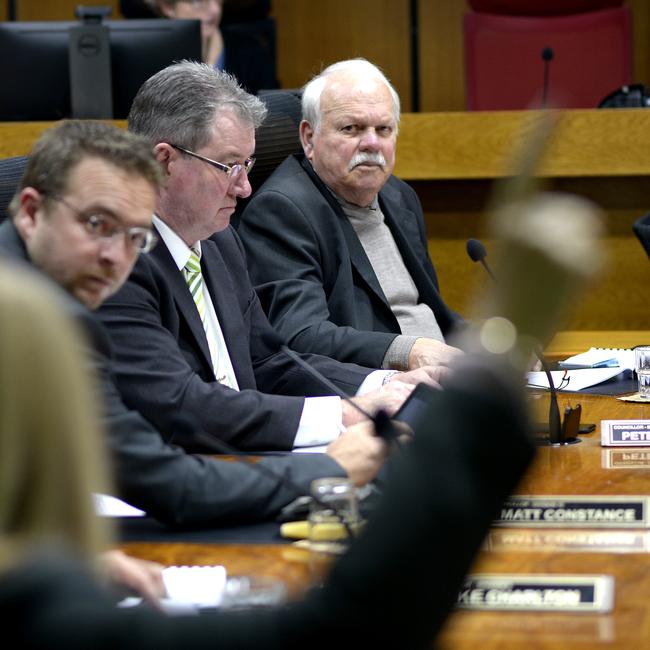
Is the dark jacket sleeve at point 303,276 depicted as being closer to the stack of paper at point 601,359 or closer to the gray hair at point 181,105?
the stack of paper at point 601,359

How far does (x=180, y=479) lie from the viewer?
75.5 inches

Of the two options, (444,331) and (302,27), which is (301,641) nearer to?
(444,331)

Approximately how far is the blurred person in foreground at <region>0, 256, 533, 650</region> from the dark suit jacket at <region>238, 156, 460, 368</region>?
8.07 ft

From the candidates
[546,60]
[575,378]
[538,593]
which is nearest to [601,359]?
[575,378]

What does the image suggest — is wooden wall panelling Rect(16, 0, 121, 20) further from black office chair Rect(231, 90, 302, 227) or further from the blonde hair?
the blonde hair

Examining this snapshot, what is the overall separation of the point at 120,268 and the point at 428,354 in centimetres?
163

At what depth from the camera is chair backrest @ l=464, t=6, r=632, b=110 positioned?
612 cm

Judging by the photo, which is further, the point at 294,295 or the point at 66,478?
the point at 294,295

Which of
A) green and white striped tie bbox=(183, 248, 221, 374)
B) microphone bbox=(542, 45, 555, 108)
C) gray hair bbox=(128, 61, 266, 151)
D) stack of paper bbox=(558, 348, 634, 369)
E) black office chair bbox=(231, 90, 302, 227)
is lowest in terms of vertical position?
stack of paper bbox=(558, 348, 634, 369)

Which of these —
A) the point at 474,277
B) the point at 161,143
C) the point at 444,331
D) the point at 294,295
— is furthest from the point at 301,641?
the point at 474,277

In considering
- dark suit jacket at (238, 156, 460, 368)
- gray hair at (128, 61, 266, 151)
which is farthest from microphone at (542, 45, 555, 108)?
gray hair at (128, 61, 266, 151)

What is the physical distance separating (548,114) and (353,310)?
2.68m

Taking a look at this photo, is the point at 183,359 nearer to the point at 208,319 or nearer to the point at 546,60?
the point at 208,319

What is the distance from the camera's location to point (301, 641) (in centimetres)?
85
